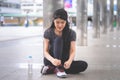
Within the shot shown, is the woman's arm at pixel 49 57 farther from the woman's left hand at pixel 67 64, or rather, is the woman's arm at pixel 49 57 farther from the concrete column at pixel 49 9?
the concrete column at pixel 49 9

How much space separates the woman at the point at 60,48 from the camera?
34.2ft

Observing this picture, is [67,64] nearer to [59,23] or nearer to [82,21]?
[59,23]

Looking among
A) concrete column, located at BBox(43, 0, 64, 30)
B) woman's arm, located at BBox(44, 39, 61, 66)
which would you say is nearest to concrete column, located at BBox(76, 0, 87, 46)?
concrete column, located at BBox(43, 0, 64, 30)

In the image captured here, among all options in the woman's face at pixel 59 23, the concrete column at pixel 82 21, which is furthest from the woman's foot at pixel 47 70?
the concrete column at pixel 82 21

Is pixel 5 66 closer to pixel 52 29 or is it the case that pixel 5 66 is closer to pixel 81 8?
pixel 52 29

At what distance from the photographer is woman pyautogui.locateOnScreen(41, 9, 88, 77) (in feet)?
34.2

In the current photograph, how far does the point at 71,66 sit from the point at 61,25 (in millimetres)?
1117

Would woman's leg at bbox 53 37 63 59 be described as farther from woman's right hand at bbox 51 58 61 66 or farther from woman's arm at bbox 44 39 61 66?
woman's right hand at bbox 51 58 61 66

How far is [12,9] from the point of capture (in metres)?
137

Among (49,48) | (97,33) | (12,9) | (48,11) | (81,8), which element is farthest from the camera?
(12,9)

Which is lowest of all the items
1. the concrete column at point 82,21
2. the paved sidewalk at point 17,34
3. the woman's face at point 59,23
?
the paved sidewalk at point 17,34

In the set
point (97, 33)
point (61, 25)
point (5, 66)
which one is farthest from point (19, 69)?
point (97, 33)

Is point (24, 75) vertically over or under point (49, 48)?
under

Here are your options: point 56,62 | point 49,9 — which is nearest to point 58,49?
point 56,62
